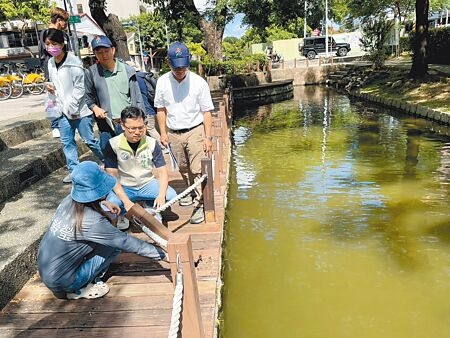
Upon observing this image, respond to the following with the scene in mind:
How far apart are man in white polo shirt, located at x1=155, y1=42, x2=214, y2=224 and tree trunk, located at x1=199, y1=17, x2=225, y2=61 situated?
16.6m

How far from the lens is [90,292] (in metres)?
3.03

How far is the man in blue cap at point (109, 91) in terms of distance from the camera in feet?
13.6

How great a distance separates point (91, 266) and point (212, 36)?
732 inches

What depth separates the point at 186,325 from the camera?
2.26 meters

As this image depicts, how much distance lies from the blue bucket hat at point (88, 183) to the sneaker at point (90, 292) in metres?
0.82

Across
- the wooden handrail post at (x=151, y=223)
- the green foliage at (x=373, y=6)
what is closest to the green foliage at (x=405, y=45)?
the green foliage at (x=373, y=6)

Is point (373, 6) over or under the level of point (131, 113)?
over

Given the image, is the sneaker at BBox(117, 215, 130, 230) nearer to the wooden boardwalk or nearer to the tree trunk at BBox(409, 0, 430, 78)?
the wooden boardwalk

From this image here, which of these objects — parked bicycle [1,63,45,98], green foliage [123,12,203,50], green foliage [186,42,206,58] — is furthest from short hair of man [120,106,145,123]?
green foliage [123,12,203,50]

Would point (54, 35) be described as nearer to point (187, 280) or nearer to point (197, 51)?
point (187, 280)

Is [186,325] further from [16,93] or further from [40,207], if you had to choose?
[16,93]

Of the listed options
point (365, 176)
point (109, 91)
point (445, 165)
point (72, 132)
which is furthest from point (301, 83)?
point (109, 91)

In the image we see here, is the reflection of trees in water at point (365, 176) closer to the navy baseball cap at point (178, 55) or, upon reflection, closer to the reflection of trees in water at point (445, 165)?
the reflection of trees in water at point (445, 165)

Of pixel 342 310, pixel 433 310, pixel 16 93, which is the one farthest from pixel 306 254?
pixel 16 93
